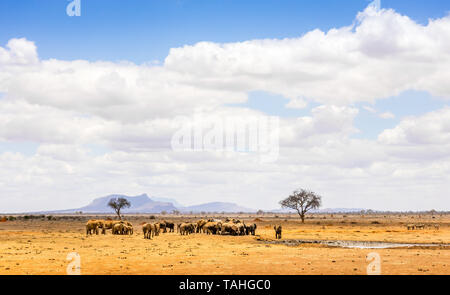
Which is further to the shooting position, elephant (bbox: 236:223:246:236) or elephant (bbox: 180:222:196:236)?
elephant (bbox: 180:222:196:236)

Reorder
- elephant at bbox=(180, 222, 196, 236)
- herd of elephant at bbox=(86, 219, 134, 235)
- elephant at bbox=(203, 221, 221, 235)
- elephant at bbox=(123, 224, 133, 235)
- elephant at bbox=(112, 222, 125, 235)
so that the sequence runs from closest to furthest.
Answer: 1. elephant at bbox=(112, 222, 125, 235)
2. herd of elephant at bbox=(86, 219, 134, 235)
3. elephant at bbox=(123, 224, 133, 235)
4. elephant at bbox=(180, 222, 196, 236)
5. elephant at bbox=(203, 221, 221, 235)

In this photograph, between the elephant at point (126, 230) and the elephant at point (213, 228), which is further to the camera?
the elephant at point (213, 228)

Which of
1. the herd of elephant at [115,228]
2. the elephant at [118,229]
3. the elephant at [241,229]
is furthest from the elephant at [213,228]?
the elephant at [118,229]

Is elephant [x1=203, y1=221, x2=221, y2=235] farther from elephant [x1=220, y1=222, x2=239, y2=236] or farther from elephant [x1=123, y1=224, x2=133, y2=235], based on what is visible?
elephant [x1=123, y1=224, x2=133, y2=235]

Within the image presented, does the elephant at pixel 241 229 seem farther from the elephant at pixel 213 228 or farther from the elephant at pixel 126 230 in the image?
the elephant at pixel 126 230

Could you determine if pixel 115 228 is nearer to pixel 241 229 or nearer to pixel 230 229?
pixel 230 229

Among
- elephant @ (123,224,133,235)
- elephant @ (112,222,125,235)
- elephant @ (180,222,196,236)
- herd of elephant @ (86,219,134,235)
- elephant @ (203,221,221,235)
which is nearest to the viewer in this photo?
elephant @ (112,222,125,235)

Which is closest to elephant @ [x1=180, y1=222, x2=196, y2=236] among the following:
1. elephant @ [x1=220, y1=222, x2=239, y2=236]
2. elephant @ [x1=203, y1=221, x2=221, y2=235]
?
elephant @ [x1=203, y1=221, x2=221, y2=235]

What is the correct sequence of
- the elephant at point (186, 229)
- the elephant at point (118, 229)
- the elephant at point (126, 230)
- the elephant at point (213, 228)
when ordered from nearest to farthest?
the elephant at point (118, 229)
the elephant at point (126, 230)
the elephant at point (186, 229)
the elephant at point (213, 228)
